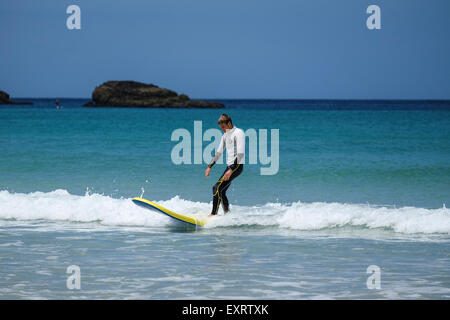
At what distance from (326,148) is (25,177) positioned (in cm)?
1602

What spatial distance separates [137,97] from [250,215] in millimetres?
145135

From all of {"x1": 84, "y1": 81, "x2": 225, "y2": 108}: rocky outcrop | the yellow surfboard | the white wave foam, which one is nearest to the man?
the yellow surfboard

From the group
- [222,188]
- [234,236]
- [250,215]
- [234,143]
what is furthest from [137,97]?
→ [234,236]

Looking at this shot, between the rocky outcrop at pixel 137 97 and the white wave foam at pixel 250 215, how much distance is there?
133014 millimetres

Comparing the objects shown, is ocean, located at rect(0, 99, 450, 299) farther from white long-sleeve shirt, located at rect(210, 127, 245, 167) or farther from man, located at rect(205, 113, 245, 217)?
white long-sleeve shirt, located at rect(210, 127, 245, 167)

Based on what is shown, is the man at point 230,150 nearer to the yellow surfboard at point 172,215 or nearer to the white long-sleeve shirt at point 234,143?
the white long-sleeve shirt at point 234,143

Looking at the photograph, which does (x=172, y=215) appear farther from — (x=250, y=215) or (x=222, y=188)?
(x=250, y=215)

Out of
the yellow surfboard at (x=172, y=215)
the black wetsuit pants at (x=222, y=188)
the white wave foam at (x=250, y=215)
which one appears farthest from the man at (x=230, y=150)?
the white wave foam at (x=250, y=215)

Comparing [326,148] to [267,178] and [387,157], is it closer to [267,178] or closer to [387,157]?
[387,157]

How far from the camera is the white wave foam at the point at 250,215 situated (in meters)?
11.2

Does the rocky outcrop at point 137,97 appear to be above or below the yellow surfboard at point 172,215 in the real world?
above

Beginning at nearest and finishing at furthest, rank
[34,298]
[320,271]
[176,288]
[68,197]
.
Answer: [34,298] → [176,288] → [320,271] → [68,197]

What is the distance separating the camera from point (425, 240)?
10156 mm

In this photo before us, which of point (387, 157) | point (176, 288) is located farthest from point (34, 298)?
point (387, 157)
